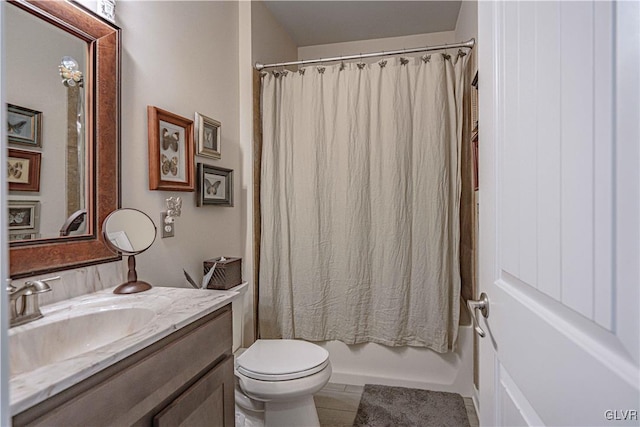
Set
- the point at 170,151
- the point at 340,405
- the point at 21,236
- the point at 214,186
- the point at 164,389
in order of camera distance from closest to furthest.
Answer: the point at 164,389 → the point at 21,236 → the point at 170,151 → the point at 214,186 → the point at 340,405

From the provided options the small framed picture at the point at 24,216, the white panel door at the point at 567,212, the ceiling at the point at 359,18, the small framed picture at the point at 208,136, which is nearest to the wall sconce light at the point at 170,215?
the small framed picture at the point at 208,136

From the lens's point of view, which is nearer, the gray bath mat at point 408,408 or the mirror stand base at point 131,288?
the mirror stand base at point 131,288

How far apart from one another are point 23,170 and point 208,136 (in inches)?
36.9

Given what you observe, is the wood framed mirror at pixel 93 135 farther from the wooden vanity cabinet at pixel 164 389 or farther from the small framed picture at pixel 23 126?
the wooden vanity cabinet at pixel 164 389

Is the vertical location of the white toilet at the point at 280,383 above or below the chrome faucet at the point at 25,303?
below

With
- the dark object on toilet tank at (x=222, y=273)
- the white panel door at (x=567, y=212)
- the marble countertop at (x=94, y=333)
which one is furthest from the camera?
the dark object on toilet tank at (x=222, y=273)

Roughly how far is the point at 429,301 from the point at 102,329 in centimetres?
170

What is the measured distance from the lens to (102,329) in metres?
1.01

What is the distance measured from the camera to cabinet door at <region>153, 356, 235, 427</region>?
0.87m

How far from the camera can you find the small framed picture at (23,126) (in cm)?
97

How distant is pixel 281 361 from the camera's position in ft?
5.21

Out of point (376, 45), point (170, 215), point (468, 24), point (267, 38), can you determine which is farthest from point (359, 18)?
point (170, 215)

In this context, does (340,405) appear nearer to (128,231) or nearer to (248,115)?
(128,231)

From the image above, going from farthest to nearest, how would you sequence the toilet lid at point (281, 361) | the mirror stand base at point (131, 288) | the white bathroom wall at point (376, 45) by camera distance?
1. the white bathroom wall at point (376, 45)
2. the toilet lid at point (281, 361)
3. the mirror stand base at point (131, 288)
